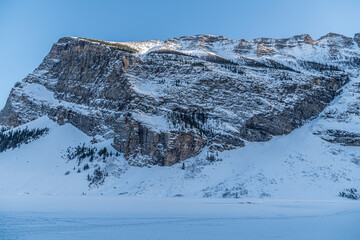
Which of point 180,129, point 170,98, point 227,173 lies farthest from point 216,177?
point 170,98

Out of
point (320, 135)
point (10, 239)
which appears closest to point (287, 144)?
point (320, 135)

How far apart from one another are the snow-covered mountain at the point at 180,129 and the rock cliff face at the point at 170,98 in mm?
357

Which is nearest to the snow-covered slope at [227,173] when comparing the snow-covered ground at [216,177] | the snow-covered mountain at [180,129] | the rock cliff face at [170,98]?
the snow-covered ground at [216,177]

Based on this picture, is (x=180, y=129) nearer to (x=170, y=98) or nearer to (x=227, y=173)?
(x=170, y=98)

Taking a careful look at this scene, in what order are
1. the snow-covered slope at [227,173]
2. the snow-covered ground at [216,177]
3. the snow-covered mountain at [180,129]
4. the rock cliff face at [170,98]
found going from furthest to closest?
1. the rock cliff face at [170,98]
2. the snow-covered mountain at [180,129]
3. the snow-covered slope at [227,173]
4. the snow-covered ground at [216,177]

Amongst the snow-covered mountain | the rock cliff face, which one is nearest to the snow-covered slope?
the snow-covered mountain

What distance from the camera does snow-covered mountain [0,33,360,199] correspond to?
58.8m

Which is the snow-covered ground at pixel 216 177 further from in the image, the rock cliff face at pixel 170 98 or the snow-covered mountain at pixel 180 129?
the rock cliff face at pixel 170 98

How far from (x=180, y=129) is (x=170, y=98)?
506 inches

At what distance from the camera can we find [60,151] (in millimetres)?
80625

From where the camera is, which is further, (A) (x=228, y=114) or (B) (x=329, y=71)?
(B) (x=329, y=71)

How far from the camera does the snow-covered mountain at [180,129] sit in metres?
58.8

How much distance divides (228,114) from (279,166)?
23725 mm

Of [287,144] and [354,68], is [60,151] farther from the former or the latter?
[354,68]
